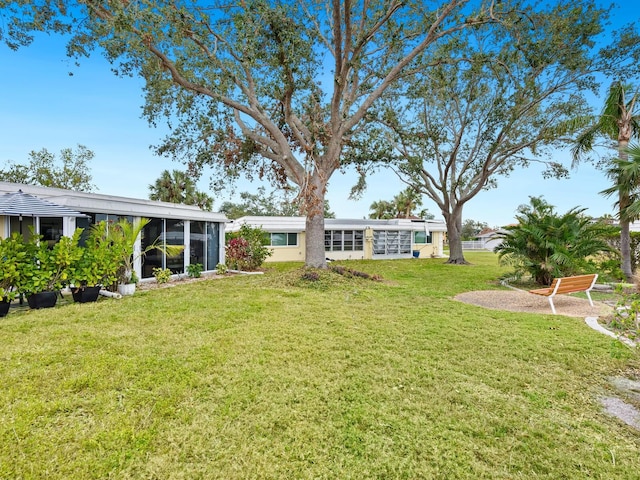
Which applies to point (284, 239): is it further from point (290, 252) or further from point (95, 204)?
point (95, 204)

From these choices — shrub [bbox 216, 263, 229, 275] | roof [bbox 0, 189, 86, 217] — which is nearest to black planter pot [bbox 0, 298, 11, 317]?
roof [bbox 0, 189, 86, 217]

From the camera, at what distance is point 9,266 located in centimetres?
621

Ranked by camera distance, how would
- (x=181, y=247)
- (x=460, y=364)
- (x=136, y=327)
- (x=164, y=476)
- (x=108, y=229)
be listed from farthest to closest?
(x=181, y=247)
(x=108, y=229)
(x=136, y=327)
(x=460, y=364)
(x=164, y=476)

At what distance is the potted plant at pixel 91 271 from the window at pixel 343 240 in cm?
1679

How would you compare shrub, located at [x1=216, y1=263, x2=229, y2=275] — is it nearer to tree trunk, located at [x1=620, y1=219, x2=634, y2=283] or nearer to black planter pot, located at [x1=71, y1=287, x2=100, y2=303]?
black planter pot, located at [x1=71, y1=287, x2=100, y2=303]

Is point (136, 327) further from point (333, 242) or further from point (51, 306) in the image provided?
point (333, 242)

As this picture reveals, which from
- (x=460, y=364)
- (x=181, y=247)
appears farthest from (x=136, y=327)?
(x=181, y=247)

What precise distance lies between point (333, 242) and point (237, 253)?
10.6 meters

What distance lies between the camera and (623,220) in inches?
417

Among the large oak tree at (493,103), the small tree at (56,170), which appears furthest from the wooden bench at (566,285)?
the small tree at (56,170)

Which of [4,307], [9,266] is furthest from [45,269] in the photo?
[4,307]

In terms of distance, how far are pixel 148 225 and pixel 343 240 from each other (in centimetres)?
1550

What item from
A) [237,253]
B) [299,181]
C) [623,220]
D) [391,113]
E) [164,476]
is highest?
[391,113]

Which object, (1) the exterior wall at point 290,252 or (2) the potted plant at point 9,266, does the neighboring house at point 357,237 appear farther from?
(2) the potted plant at point 9,266
